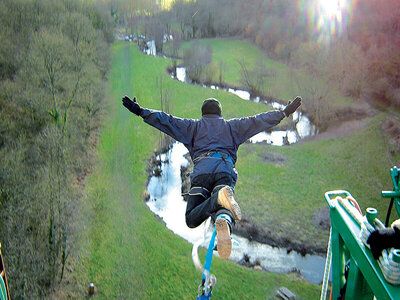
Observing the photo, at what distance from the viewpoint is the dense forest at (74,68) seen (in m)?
9.16

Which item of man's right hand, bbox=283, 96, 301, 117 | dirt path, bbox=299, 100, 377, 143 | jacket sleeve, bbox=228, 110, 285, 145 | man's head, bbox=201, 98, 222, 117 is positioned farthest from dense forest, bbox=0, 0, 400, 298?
man's right hand, bbox=283, 96, 301, 117

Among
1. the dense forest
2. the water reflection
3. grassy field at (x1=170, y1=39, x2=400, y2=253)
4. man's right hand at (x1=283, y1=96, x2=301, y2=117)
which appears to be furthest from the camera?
grassy field at (x1=170, y1=39, x2=400, y2=253)

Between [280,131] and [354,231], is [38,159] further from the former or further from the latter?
[280,131]

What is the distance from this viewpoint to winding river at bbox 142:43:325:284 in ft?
34.9

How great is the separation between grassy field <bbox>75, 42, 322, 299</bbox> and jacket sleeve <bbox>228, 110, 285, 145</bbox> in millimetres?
6360

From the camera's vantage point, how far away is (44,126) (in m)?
13.2

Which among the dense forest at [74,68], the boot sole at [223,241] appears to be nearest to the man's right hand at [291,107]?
the boot sole at [223,241]

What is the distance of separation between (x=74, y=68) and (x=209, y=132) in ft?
47.4

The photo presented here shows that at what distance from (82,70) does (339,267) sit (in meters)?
15.9

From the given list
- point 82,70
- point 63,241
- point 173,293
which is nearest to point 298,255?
point 173,293

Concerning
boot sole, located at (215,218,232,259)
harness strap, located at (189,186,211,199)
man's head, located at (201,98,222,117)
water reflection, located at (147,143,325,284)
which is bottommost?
water reflection, located at (147,143,325,284)

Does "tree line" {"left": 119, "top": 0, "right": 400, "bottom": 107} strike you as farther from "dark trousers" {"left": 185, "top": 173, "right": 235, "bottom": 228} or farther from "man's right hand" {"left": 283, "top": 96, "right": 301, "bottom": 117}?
"dark trousers" {"left": 185, "top": 173, "right": 235, "bottom": 228}

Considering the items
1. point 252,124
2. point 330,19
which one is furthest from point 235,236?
point 330,19

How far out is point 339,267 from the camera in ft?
9.52
